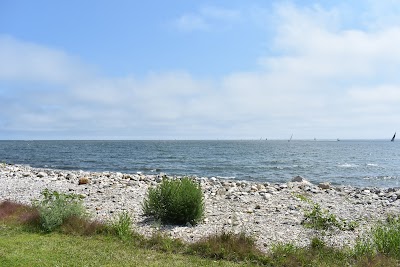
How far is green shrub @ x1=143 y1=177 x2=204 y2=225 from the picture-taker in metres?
10.2

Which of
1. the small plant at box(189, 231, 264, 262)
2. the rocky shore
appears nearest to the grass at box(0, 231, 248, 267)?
the small plant at box(189, 231, 264, 262)

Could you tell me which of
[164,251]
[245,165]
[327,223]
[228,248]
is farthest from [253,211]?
[245,165]

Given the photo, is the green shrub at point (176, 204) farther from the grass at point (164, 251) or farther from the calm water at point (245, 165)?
the calm water at point (245, 165)

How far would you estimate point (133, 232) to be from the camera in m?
8.88

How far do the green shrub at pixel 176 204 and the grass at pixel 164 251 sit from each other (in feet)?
4.90

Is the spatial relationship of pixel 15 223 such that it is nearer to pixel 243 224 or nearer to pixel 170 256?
pixel 170 256

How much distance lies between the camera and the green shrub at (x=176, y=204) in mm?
10211

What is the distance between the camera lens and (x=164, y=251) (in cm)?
783

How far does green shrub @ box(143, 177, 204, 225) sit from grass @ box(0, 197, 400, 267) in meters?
1.49

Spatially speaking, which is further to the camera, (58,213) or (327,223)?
(327,223)

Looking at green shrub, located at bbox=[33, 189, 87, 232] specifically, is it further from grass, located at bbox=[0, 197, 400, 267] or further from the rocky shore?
the rocky shore

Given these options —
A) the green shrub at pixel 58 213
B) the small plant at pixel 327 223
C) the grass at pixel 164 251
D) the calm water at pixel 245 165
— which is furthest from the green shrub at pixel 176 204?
the calm water at pixel 245 165

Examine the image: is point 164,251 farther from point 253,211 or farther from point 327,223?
point 253,211

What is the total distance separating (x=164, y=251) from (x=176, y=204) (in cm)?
252
